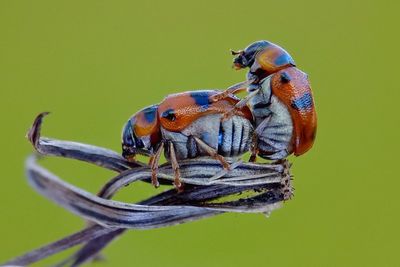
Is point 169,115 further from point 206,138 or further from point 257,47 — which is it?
point 257,47

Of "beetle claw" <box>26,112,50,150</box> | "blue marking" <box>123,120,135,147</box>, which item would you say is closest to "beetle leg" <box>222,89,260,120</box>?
"blue marking" <box>123,120,135,147</box>

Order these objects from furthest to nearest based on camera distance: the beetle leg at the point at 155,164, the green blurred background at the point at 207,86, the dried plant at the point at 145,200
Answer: the green blurred background at the point at 207,86, the beetle leg at the point at 155,164, the dried plant at the point at 145,200

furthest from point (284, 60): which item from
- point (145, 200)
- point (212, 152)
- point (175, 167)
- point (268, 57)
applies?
point (145, 200)

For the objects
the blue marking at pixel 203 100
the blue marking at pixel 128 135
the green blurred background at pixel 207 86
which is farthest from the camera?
the green blurred background at pixel 207 86

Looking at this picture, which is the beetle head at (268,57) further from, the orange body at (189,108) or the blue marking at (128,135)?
the blue marking at (128,135)

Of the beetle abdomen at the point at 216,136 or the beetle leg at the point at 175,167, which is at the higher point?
the beetle abdomen at the point at 216,136

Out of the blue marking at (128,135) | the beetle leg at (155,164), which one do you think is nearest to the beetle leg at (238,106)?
the beetle leg at (155,164)

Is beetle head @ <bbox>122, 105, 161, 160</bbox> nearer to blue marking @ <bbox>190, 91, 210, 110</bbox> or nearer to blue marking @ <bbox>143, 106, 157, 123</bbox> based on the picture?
blue marking @ <bbox>143, 106, 157, 123</bbox>

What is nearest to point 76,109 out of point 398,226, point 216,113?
point 398,226
